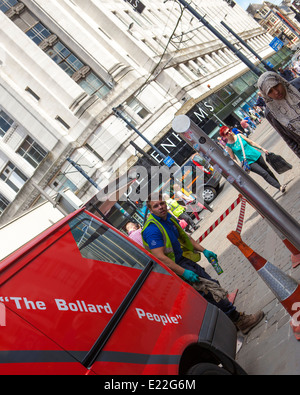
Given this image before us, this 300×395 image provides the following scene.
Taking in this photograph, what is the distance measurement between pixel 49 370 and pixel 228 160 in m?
3.09

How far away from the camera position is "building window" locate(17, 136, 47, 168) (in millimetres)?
30475

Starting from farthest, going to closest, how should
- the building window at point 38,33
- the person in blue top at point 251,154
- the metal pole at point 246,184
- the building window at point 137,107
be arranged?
the building window at point 137,107, the building window at point 38,33, the person in blue top at point 251,154, the metal pole at point 246,184

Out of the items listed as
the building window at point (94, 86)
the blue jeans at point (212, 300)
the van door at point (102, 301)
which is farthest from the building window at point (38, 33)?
the van door at point (102, 301)

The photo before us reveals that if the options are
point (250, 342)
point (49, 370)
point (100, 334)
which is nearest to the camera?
point (49, 370)

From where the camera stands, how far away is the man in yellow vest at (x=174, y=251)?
4914 millimetres

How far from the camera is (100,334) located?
10.1ft

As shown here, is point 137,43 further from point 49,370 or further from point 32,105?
point 49,370

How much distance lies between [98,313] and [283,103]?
377 cm

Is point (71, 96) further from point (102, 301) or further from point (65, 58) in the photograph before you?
point (102, 301)

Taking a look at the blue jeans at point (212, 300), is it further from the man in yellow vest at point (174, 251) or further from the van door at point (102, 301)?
the van door at point (102, 301)

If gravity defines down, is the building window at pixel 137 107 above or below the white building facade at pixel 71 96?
→ below

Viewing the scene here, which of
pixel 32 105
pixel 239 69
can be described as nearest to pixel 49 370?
pixel 32 105

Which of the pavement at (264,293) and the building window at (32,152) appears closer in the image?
the pavement at (264,293)

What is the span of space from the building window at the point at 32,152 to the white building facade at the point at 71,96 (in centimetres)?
8
